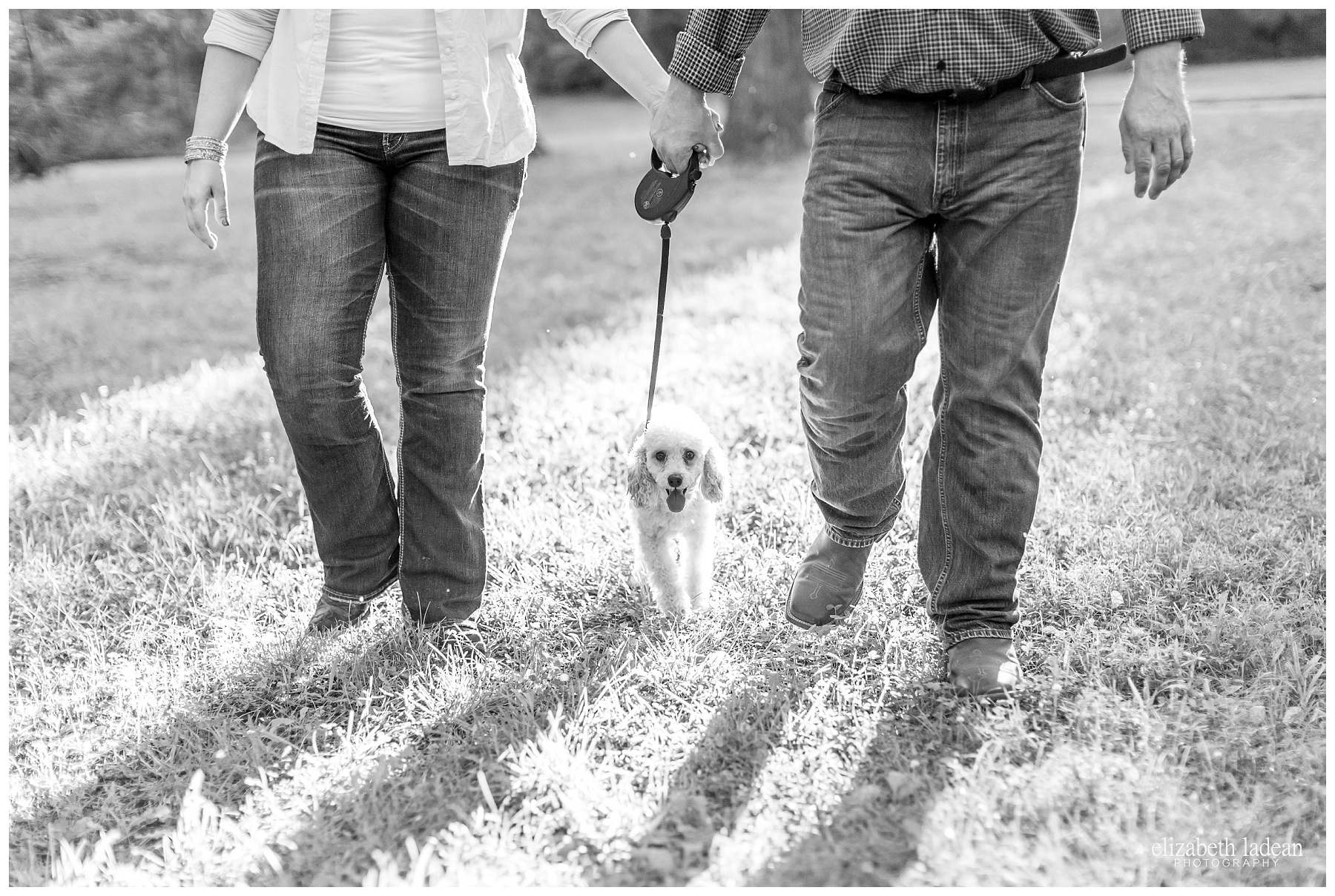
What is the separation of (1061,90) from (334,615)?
2.17 m

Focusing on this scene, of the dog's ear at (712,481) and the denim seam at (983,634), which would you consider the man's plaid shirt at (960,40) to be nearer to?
the dog's ear at (712,481)

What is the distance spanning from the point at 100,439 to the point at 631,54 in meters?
3.04

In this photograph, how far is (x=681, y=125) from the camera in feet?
8.50

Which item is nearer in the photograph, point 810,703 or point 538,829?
point 538,829

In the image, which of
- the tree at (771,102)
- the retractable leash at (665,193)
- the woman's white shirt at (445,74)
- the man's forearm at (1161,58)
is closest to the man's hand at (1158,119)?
the man's forearm at (1161,58)

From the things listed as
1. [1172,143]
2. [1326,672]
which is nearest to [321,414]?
[1172,143]

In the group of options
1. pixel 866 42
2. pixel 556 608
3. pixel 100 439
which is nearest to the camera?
pixel 866 42

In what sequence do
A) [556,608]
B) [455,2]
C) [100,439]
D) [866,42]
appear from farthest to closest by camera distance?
[100,439] < [556,608] < [455,2] < [866,42]

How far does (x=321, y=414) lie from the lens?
2625 millimetres

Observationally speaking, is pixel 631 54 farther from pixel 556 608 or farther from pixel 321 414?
pixel 556 608

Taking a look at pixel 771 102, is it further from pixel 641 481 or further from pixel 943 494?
pixel 943 494

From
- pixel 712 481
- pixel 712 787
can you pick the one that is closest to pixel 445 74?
pixel 712 481

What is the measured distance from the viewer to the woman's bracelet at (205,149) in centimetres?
261

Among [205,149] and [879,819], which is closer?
[879,819]
